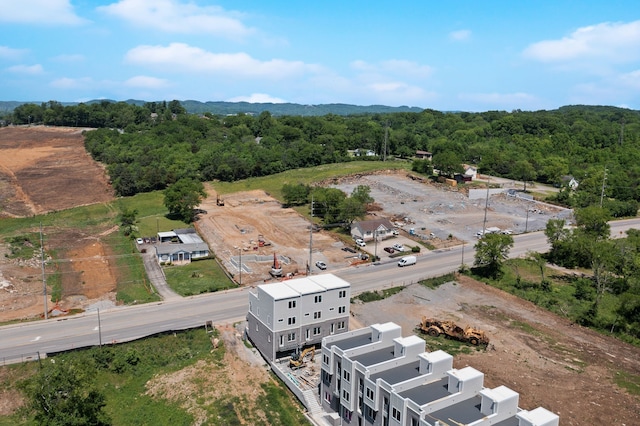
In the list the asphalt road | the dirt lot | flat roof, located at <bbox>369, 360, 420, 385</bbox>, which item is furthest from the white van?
flat roof, located at <bbox>369, 360, 420, 385</bbox>

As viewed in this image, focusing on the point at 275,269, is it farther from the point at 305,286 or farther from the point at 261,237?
the point at 305,286

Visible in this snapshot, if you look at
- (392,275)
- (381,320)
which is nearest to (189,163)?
(392,275)

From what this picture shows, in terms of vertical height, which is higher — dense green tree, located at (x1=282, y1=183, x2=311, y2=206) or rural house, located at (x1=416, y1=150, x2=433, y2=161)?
rural house, located at (x1=416, y1=150, x2=433, y2=161)

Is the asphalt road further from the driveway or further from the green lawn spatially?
the green lawn

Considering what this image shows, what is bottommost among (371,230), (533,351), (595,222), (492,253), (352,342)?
(533,351)

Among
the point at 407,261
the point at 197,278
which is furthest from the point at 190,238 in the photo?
the point at 407,261
